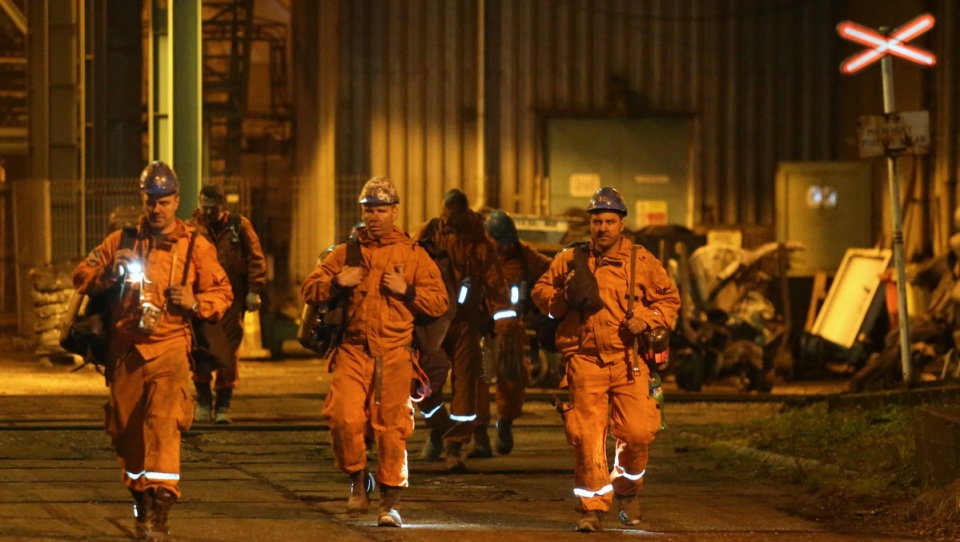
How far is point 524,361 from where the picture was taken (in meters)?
11.7

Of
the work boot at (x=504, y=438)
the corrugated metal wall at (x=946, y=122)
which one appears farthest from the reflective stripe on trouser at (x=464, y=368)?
the corrugated metal wall at (x=946, y=122)

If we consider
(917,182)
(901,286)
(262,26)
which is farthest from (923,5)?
(262,26)

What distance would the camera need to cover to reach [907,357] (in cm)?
1339

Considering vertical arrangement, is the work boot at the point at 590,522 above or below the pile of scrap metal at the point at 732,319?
below

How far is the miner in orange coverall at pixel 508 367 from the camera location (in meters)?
11.4

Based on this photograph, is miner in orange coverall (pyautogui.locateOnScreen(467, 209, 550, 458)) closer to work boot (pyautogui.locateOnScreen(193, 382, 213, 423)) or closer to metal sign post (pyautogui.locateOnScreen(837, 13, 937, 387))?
work boot (pyautogui.locateOnScreen(193, 382, 213, 423))

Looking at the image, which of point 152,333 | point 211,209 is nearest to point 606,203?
point 152,333

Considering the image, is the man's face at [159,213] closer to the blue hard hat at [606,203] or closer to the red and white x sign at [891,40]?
the blue hard hat at [606,203]

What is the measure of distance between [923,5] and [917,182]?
2418 mm

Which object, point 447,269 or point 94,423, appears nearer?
point 447,269

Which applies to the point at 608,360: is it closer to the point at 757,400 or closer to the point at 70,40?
the point at 757,400

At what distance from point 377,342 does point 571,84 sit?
15.3m

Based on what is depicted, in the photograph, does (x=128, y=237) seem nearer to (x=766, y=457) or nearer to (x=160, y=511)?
(x=160, y=511)

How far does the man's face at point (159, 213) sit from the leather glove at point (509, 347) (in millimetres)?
3629
